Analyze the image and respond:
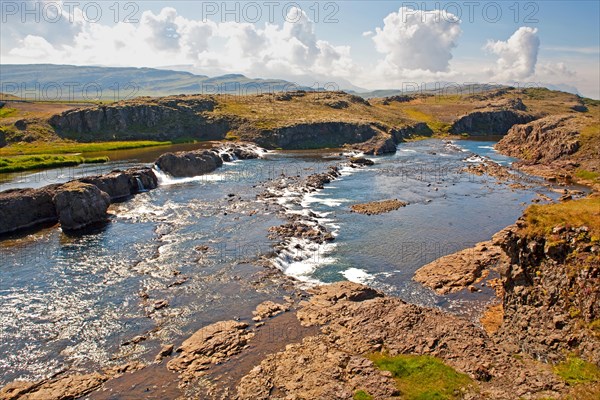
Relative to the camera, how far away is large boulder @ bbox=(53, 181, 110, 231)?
56.7 metres

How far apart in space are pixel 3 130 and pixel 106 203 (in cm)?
9143

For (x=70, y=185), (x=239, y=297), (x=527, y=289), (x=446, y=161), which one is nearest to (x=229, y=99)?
(x=446, y=161)

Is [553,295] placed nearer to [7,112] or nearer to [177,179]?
[177,179]

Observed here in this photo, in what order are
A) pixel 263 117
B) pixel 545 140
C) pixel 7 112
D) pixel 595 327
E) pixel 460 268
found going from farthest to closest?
pixel 263 117
pixel 7 112
pixel 545 140
pixel 460 268
pixel 595 327

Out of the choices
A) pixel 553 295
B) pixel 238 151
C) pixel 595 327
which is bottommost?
pixel 595 327

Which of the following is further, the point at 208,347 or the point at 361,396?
the point at 208,347

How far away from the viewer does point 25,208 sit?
58.2m

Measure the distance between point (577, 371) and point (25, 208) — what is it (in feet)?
211

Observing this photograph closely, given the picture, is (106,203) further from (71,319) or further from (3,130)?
(3,130)

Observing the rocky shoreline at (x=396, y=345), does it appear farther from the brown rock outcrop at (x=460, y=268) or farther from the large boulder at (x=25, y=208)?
the large boulder at (x=25, y=208)

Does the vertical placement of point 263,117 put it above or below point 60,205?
above

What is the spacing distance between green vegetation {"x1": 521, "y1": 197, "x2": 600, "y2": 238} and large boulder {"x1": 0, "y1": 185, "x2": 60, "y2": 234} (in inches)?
2377

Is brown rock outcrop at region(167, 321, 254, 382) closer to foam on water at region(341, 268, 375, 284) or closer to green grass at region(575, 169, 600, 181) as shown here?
foam on water at region(341, 268, 375, 284)

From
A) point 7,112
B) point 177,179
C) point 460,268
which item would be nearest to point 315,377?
point 460,268
